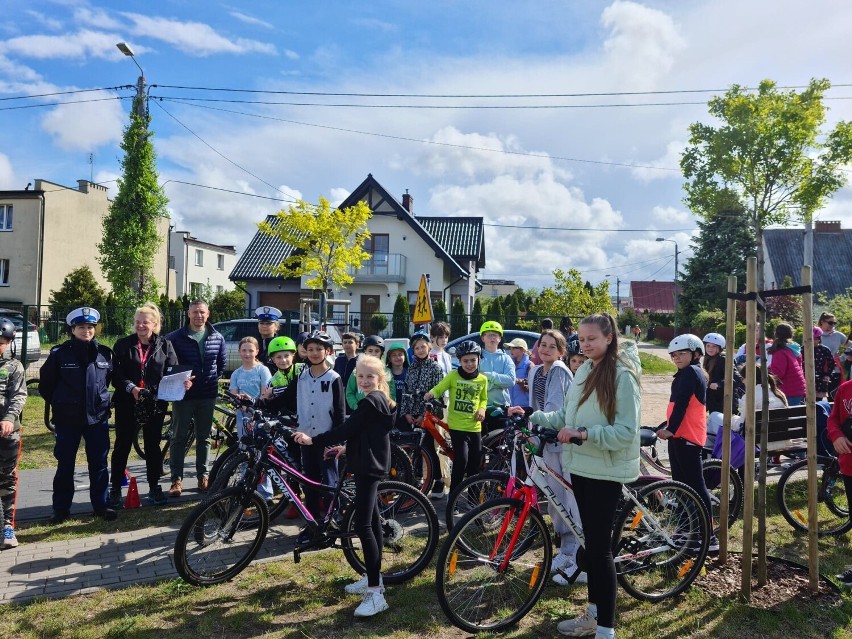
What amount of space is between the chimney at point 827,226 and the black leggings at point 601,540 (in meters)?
49.4

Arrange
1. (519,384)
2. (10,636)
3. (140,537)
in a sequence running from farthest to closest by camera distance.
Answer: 1. (519,384)
2. (140,537)
3. (10,636)

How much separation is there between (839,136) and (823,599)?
21.6 metres

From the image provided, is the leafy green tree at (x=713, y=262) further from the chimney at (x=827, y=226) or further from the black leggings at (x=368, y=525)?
the black leggings at (x=368, y=525)

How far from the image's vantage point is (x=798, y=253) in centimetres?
4450

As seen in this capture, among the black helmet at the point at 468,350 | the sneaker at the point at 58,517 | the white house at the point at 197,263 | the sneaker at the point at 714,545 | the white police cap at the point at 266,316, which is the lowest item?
the sneaker at the point at 58,517

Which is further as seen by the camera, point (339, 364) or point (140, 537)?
point (339, 364)

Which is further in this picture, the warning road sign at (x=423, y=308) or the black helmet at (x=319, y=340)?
the warning road sign at (x=423, y=308)

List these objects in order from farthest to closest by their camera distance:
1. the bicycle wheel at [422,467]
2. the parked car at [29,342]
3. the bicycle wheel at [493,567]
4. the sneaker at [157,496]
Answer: the parked car at [29,342]
the bicycle wheel at [422,467]
the sneaker at [157,496]
the bicycle wheel at [493,567]

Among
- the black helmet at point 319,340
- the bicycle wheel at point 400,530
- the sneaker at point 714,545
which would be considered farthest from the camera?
the black helmet at point 319,340

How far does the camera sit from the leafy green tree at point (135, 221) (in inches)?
711

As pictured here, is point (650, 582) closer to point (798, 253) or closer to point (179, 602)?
point (179, 602)

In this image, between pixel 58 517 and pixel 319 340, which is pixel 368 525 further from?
pixel 58 517

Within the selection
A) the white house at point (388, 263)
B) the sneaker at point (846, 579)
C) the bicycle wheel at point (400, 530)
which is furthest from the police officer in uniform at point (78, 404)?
the white house at point (388, 263)

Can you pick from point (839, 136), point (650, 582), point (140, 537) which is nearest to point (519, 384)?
point (650, 582)
